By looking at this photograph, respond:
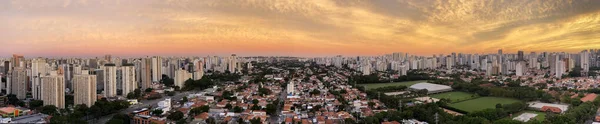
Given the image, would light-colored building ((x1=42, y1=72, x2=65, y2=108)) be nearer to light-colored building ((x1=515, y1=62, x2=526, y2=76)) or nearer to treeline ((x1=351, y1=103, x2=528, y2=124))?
treeline ((x1=351, y1=103, x2=528, y2=124))

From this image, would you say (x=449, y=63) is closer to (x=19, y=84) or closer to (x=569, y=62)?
(x=569, y=62)

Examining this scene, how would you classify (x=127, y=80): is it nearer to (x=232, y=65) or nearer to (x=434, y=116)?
(x=434, y=116)

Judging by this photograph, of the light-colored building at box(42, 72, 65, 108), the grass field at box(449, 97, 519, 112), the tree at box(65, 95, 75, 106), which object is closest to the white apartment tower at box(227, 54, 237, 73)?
the tree at box(65, 95, 75, 106)

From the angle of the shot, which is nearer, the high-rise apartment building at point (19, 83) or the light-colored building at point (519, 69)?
the high-rise apartment building at point (19, 83)

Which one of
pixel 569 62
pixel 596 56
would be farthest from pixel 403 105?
pixel 596 56

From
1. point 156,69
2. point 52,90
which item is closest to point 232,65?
point 156,69

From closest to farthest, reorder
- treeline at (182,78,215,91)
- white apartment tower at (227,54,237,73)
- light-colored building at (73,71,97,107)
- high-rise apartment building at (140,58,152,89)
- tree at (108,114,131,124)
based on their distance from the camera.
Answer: tree at (108,114,131,124) < light-colored building at (73,71,97,107) < high-rise apartment building at (140,58,152,89) < treeline at (182,78,215,91) < white apartment tower at (227,54,237,73)

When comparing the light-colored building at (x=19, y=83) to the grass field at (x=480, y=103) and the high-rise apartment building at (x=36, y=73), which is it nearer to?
the high-rise apartment building at (x=36, y=73)

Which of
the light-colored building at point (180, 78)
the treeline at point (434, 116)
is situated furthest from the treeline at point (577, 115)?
the light-colored building at point (180, 78)
